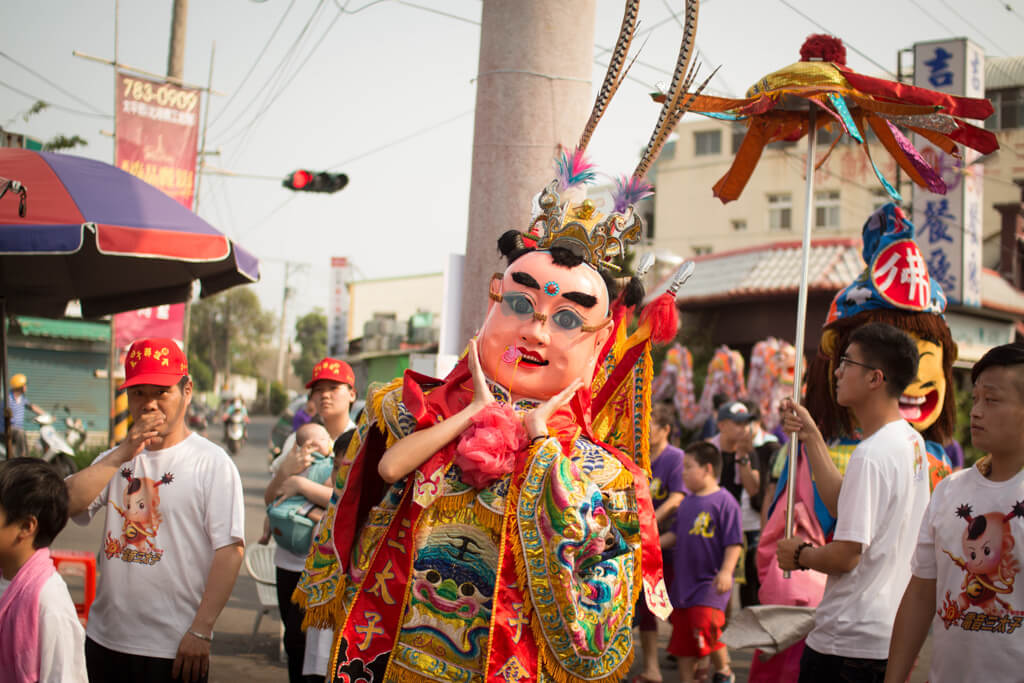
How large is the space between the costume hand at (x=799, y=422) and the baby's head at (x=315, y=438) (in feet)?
8.00

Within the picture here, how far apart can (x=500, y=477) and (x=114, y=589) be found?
150 centimetres

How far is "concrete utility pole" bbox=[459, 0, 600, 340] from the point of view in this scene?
4.85 meters

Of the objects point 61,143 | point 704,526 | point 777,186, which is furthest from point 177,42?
point 777,186

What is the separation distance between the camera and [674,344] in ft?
64.5

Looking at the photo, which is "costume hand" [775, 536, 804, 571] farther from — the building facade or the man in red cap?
the building facade

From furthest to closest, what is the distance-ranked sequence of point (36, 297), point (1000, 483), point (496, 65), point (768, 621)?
point (36, 297) → point (496, 65) → point (768, 621) → point (1000, 483)

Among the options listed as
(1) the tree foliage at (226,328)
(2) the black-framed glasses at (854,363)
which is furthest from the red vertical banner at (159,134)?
(1) the tree foliage at (226,328)

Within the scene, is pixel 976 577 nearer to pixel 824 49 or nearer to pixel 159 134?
pixel 824 49

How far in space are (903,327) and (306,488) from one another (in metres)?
3.07

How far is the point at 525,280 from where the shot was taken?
3498mm

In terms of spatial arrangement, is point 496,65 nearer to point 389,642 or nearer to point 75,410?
point 389,642

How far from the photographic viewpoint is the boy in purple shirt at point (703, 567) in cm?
605

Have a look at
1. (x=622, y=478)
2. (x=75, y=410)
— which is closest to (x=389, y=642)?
(x=622, y=478)

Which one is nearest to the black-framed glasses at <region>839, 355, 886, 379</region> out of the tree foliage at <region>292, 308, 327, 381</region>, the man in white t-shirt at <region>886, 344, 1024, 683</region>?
the man in white t-shirt at <region>886, 344, 1024, 683</region>
